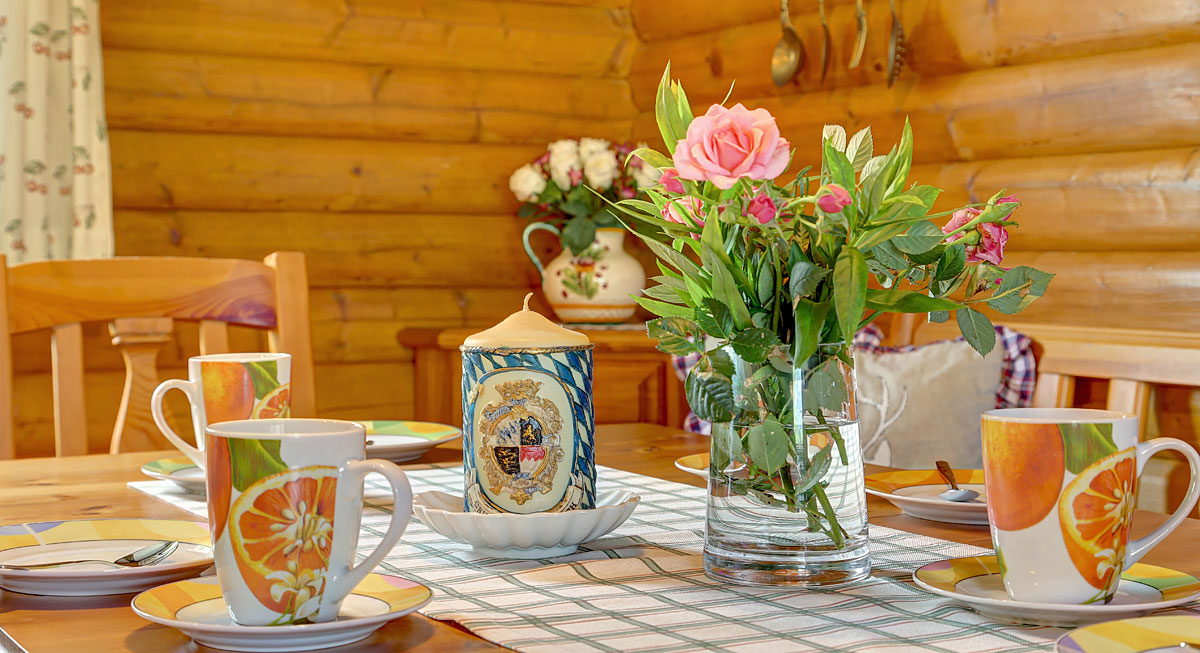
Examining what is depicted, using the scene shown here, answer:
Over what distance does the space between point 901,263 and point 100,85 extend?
2.48 metres

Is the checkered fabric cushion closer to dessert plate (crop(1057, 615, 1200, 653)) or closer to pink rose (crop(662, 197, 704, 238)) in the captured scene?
pink rose (crop(662, 197, 704, 238))

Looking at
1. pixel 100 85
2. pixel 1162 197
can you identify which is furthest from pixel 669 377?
pixel 100 85

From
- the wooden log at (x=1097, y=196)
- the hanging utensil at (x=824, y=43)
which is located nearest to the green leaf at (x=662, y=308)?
the wooden log at (x=1097, y=196)

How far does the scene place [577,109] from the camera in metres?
3.57

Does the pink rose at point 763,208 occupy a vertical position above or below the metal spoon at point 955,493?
above

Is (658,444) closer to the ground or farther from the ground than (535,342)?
closer to the ground

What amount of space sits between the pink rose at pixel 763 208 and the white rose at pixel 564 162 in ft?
7.96

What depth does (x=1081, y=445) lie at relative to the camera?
2.36 ft

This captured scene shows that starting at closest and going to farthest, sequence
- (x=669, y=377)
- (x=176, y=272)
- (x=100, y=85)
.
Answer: (x=176, y=272), (x=100, y=85), (x=669, y=377)

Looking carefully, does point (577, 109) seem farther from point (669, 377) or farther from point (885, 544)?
point (885, 544)

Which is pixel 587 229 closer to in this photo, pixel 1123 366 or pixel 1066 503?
pixel 1123 366

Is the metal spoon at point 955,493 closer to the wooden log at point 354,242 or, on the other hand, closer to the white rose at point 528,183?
the white rose at point 528,183

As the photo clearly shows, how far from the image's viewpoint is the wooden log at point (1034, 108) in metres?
2.39

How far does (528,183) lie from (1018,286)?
2.47 metres
